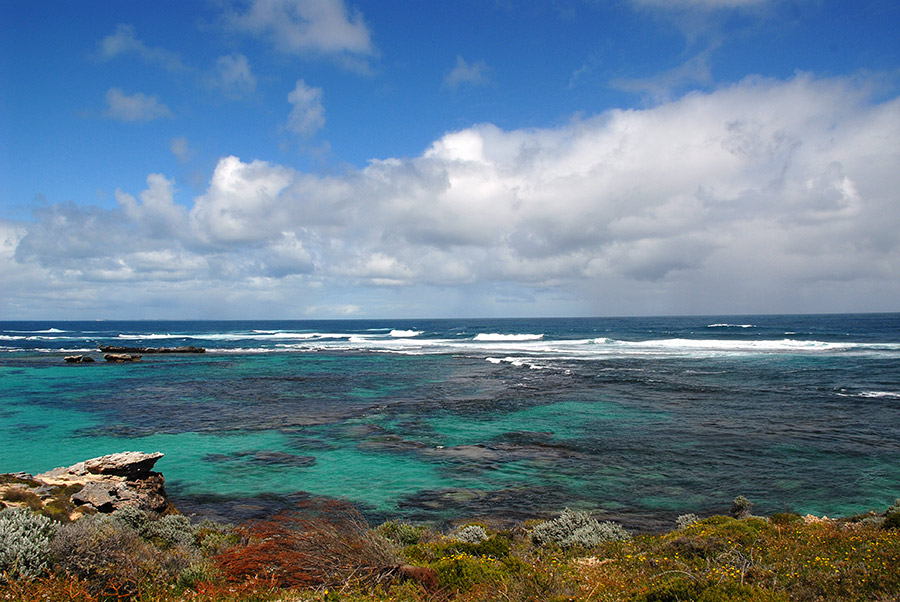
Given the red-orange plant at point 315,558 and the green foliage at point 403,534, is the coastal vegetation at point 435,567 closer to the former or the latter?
the red-orange plant at point 315,558

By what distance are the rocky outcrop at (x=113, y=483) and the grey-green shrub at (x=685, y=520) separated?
Result: 11.4 m

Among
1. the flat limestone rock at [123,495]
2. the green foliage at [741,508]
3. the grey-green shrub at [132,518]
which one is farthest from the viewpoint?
the green foliage at [741,508]

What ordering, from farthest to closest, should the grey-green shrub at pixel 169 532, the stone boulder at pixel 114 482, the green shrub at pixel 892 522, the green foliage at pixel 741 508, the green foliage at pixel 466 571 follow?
the green foliage at pixel 741 508, the stone boulder at pixel 114 482, the grey-green shrub at pixel 169 532, the green shrub at pixel 892 522, the green foliage at pixel 466 571

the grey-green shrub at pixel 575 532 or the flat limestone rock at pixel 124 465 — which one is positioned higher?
the flat limestone rock at pixel 124 465

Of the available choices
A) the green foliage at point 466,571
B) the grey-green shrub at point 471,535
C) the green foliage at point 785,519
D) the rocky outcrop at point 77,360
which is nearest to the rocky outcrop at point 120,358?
the rocky outcrop at point 77,360

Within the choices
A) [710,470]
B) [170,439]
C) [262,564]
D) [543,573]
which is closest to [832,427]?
[710,470]

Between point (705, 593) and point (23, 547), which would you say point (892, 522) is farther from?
point (23, 547)

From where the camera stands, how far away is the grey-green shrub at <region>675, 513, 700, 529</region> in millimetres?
10466

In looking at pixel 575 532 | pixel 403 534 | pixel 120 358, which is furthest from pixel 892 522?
pixel 120 358

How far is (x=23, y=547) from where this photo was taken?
241 inches

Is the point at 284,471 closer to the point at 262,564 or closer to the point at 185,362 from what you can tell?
the point at 262,564

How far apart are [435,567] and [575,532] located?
11.7 ft

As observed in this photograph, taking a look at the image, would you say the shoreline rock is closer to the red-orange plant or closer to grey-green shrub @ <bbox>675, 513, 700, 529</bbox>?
the red-orange plant

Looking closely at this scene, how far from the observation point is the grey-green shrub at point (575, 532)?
9.26m
